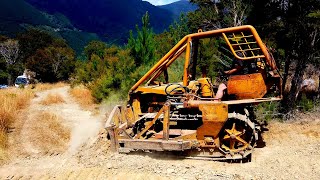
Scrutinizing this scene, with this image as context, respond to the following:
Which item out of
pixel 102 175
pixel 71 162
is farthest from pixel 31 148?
pixel 102 175

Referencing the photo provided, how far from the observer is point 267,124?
8.33 m

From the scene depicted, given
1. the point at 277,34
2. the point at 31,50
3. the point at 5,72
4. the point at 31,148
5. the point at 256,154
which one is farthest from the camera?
the point at 31,50

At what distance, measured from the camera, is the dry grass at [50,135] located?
801 cm

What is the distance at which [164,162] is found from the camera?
6199mm

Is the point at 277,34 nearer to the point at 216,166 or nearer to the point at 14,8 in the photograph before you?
the point at 216,166

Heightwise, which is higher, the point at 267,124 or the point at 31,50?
the point at 31,50

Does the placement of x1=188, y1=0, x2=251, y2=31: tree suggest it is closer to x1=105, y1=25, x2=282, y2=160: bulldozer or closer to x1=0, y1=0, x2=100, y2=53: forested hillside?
x1=105, y1=25, x2=282, y2=160: bulldozer

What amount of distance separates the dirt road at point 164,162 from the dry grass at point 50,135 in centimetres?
12

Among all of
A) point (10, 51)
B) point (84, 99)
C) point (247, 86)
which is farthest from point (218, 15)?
point (10, 51)

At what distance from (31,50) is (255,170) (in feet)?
137

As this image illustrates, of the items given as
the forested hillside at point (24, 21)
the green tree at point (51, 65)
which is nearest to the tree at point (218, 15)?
the green tree at point (51, 65)

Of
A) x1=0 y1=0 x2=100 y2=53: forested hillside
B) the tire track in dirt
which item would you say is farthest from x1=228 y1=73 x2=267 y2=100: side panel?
x1=0 y1=0 x2=100 y2=53: forested hillside

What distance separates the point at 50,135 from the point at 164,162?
402 centimetres

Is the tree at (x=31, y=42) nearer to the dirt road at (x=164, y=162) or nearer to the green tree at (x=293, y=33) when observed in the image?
the dirt road at (x=164, y=162)
